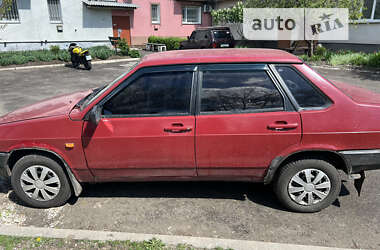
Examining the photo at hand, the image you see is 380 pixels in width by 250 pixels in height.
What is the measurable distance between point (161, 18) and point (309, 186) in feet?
76.6

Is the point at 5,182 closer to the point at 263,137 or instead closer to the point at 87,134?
the point at 87,134

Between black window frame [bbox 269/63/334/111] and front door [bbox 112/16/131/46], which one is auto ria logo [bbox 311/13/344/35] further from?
front door [bbox 112/16/131/46]

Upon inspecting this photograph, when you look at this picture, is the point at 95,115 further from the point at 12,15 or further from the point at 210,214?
the point at 12,15

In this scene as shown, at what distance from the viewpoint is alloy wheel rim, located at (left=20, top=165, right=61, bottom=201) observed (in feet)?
11.2

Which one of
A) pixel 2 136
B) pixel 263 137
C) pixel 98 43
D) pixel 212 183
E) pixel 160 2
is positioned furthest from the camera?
pixel 160 2

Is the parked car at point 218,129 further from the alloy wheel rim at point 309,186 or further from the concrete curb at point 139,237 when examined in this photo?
the concrete curb at point 139,237

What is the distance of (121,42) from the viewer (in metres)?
18.7

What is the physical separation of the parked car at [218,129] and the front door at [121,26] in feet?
64.8

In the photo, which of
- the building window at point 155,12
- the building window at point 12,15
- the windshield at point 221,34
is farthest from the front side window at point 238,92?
the building window at point 155,12

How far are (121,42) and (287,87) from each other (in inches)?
678

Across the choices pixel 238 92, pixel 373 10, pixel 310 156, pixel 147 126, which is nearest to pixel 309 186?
pixel 310 156

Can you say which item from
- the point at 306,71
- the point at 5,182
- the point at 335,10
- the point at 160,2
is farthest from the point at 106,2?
the point at 306,71

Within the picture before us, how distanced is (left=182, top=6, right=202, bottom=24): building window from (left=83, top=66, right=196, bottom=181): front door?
24.1 metres

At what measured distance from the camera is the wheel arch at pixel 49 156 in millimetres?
3346
